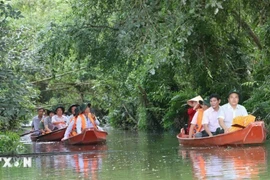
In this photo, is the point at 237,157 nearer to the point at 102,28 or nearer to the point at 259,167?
the point at 259,167

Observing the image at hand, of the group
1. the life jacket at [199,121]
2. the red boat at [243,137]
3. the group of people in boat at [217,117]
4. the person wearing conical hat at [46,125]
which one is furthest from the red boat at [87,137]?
the red boat at [243,137]

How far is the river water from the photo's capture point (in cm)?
1166

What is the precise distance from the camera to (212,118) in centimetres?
1792

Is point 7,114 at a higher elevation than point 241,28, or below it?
below

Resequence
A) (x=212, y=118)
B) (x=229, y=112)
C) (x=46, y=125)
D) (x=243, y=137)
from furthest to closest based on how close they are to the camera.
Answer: (x=46, y=125) → (x=212, y=118) → (x=243, y=137) → (x=229, y=112)

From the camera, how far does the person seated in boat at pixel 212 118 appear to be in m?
17.6

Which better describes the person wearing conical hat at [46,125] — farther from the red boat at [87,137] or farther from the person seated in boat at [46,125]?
the red boat at [87,137]

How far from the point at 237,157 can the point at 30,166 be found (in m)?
4.23

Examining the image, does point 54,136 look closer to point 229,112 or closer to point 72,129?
point 72,129

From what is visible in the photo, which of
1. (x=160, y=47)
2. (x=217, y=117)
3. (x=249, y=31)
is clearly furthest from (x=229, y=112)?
(x=249, y=31)

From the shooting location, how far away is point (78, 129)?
71.1ft

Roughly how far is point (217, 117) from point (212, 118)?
9.0 inches

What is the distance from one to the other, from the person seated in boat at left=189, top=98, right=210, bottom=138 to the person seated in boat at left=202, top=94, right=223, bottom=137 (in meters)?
0.32

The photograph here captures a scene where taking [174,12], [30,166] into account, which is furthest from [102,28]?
[30,166]
